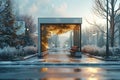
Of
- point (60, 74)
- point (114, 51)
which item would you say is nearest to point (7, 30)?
point (114, 51)

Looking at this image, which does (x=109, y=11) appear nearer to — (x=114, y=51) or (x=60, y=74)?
(x=114, y=51)

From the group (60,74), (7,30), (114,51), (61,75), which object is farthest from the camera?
(7,30)

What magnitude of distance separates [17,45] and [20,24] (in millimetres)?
2959

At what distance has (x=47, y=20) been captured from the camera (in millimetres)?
40688

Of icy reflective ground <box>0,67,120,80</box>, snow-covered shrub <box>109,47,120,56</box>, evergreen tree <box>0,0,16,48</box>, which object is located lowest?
icy reflective ground <box>0,67,120,80</box>

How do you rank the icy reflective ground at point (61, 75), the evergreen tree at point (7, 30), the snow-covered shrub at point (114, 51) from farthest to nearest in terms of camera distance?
the evergreen tree at point (7, 30) → the snow-covered shrub at point (114, 51) → the icy reflective ground at point (61, 75)

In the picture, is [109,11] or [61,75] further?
[109,11]

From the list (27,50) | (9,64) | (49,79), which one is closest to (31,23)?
(27,50)

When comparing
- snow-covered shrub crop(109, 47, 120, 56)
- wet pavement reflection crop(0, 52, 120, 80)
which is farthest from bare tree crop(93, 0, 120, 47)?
wet pavement reflection crop(0, 52, 120, 80)

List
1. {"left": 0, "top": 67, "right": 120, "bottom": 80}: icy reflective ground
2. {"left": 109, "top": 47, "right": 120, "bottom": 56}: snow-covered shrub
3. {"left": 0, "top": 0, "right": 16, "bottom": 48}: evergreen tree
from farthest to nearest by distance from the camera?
{"left": 0, "top": 0, "right": 16, "bottom": 48}: evergreen tree < {"left": 109, "top": 47, "right": 120, "bottom": 56}: snow-covered shrub < {"left": 0, "top": 67, "right": 120, "bottom": 80}: icy reflective ground

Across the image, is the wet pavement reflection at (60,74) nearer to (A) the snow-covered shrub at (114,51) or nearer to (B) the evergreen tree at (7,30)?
(A) the snow-covered shrub at (114,51)

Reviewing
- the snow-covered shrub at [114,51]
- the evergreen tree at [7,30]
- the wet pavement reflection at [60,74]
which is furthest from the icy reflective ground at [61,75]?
the evergreen tree at [7,30]

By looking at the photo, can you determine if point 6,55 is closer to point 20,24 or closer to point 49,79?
point 20,24

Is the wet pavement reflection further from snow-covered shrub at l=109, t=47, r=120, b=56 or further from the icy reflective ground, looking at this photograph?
snow-covered shrub at l=109, t=47, r=120, b=56
